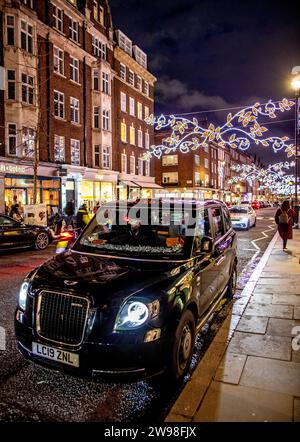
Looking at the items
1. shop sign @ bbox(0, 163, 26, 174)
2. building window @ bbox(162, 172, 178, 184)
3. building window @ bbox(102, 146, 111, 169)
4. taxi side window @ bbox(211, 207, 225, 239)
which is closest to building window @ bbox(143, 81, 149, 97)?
building window @ bbox(102, 146, 111, 169)

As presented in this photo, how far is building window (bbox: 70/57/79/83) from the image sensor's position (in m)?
26.9

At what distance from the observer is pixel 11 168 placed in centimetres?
2086

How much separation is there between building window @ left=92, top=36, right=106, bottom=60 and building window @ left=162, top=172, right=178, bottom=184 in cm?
2754

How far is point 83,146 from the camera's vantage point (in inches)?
1106

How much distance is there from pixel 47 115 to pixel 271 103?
1749 cm

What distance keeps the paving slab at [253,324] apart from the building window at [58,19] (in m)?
26.5

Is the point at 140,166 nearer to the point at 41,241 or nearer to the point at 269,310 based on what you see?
the point at 41,241

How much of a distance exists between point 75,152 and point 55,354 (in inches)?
1002

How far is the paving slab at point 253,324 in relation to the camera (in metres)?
Answer: 5.04

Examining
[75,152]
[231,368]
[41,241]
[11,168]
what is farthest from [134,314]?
[75,152]

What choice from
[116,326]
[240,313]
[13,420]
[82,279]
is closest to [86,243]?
[82,279]

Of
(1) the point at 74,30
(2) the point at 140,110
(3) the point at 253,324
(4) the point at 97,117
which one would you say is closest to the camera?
(3) the point at 253,324

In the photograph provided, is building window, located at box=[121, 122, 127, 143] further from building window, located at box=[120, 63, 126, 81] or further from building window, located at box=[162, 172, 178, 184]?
building window, located at box=[162, 172, 178, 184]

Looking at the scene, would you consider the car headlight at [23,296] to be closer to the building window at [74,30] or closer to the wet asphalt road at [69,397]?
the wet asphalt road at [69,397]
